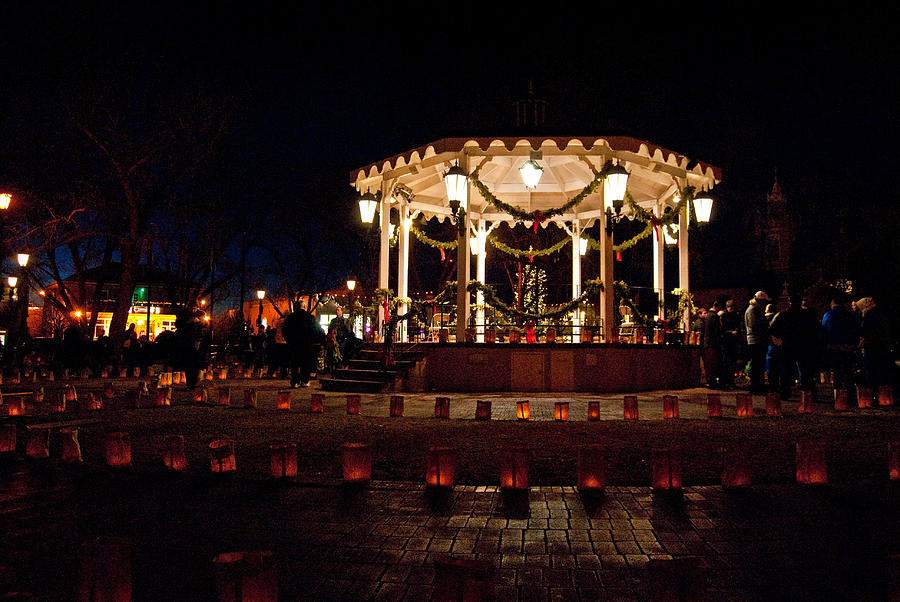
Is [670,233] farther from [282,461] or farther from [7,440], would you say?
[7,440]

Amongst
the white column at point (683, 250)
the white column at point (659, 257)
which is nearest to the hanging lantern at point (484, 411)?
the white column at point (659, 257)

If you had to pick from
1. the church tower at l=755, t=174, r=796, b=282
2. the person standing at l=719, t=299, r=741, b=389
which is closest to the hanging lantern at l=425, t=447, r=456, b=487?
the person standing at l=719, t=299, r=741, b=389

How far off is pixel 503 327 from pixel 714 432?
750 centimetres

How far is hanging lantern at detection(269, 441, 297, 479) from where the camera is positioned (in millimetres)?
4527

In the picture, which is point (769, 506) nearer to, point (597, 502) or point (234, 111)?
point (597, 502)

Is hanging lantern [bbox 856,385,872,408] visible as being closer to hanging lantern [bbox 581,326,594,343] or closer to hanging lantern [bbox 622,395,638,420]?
hanging lantern [bbox 622,395,638,420]

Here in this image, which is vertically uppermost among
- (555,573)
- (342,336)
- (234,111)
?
(234,111)

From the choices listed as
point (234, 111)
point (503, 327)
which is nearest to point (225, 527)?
point (503, 327)

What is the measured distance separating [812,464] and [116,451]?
5015 mm

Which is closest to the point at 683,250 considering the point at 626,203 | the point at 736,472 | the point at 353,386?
the point at 626,203

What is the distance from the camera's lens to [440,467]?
421 cm

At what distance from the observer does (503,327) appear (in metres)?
14.1

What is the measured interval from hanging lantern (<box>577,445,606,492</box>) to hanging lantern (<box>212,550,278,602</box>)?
2.57m

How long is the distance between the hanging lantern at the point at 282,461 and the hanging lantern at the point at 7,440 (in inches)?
113
